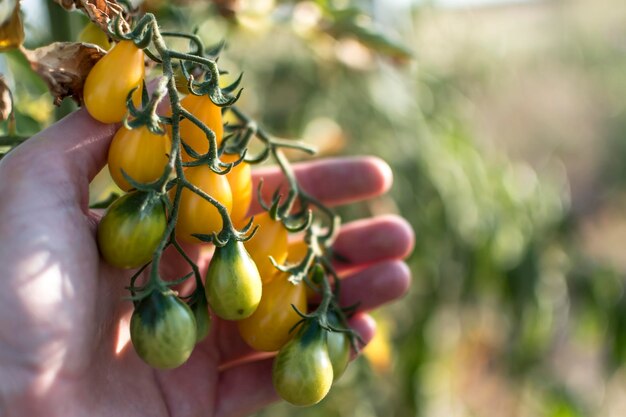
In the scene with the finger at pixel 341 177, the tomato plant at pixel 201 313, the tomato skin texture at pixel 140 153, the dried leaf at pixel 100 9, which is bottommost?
the finger at pixel 341 177

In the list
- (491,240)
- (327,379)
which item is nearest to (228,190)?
(327,379)

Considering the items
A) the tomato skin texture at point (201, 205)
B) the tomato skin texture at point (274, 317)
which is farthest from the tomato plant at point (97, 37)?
the tomato skin texture at point (274, 317)

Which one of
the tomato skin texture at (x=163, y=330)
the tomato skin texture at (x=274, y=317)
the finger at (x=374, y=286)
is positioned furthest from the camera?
the finger at (x=374, y=286)

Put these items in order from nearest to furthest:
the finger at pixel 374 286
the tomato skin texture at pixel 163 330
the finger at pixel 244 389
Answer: the tomato skin texture at pixel 163 330, the finger at pixel 244 389, the finger at pixel 374 286

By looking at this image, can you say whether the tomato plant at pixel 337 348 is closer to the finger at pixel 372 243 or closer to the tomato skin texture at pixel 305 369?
the tomato skin texture at pixel 305 369

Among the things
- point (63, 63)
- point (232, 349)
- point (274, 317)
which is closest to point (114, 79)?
point (63, 63)

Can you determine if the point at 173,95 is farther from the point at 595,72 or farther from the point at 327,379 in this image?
the point at 595,72
